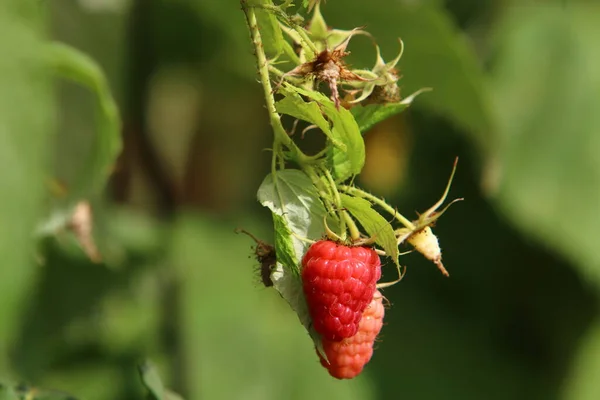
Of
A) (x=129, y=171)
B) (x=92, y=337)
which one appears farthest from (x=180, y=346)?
(x=129, y=171)

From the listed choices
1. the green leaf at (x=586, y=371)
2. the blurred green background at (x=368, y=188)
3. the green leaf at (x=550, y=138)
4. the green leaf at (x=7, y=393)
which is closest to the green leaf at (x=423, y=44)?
the blurred green background at (x=368, y=188)

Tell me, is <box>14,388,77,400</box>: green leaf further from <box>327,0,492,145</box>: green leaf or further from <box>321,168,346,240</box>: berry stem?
<box>327,0,492,145</box>: green leaf

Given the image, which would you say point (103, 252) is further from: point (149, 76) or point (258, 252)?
point (258, 252)

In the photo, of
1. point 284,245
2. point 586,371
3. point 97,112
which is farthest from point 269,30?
point 586,371

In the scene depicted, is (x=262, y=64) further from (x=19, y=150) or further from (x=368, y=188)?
(x=368, y=188)

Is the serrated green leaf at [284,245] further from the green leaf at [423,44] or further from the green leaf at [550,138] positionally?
the green leaf at [550,138]

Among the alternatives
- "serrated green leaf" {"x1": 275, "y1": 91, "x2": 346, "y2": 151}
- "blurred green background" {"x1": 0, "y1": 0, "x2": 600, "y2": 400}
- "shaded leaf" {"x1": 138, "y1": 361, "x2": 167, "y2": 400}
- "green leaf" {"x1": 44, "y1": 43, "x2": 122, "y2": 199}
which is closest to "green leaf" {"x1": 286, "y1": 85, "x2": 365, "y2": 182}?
"serrated green leaf" {"x1": 275, "y1": 91, "x2": 346, "y2": 151}
